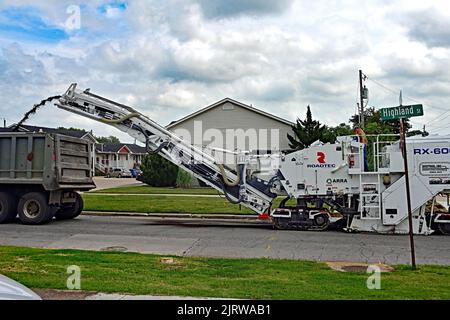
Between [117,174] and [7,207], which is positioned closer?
[7,207]

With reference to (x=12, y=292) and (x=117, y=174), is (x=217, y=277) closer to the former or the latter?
(x=12, y=292)

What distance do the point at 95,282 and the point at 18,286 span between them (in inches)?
114

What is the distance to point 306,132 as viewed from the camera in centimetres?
3603

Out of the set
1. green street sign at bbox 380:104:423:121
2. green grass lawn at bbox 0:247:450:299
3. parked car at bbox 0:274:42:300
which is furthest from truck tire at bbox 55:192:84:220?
parked car at bbox 0:274:42:300

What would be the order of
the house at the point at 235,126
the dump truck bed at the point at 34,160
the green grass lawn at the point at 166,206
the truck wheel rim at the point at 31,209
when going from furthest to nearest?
the house at the point at 235,126
the green grass lawn at the point at 166,206
the truck wheel rim at the point at 31,209
the dump truck bed at the point at 34,160

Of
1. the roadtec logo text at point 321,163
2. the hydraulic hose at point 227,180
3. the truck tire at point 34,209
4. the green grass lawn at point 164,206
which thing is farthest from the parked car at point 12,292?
the green grass lawn at point 164,206

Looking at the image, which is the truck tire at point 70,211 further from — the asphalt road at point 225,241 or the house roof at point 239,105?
the house roof at point 239,105

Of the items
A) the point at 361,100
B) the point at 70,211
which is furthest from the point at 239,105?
the point at 70,211

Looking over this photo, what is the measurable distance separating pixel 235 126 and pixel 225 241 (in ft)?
93.7

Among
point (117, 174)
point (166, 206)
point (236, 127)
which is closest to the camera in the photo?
point (166, 206)

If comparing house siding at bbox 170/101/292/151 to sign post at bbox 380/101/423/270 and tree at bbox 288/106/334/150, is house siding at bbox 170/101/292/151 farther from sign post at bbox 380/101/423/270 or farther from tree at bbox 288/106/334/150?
sign post at bbox 380/101/423/270

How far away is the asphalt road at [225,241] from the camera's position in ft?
32.8

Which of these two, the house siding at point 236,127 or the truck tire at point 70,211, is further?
the house siding at point 236,127
